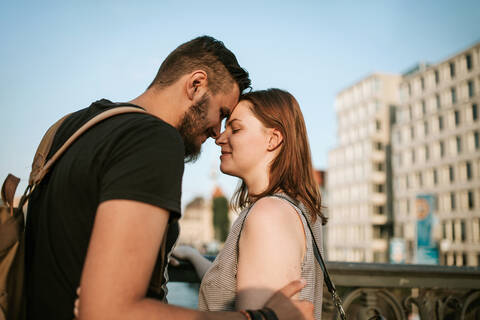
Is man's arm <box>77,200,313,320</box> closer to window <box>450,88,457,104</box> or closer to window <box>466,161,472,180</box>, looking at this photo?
window <box>466,161,472,180</box>

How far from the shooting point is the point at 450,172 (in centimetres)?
5662

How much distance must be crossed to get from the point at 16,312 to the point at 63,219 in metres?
0.35

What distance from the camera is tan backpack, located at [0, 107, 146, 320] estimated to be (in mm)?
1442

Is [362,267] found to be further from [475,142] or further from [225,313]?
[475,142]

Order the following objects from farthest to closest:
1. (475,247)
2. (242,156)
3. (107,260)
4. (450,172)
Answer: (450,172) → (475,247) → (242,156) → (107,260)

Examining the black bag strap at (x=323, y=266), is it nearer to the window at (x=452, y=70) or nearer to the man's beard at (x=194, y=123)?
the man's beard at (x=194, y=123)

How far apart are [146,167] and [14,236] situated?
532mm

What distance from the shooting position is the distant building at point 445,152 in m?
52.7

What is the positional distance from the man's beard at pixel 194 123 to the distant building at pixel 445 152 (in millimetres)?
51078

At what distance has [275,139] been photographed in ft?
7.68

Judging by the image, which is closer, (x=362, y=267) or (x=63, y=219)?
(x=63, y=219)

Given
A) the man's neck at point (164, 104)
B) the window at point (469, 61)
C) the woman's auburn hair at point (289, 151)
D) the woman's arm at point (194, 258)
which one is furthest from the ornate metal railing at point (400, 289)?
the window at point (469, 61)

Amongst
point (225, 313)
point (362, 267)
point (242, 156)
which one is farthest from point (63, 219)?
point (362, 267)

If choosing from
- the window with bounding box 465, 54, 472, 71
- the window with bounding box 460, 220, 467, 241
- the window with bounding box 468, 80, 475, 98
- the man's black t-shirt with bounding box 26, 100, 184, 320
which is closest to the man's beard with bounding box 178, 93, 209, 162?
the man's black t-shirt with bounding box 26, 100, 184, 320
